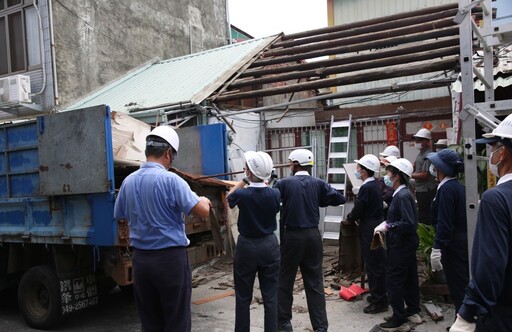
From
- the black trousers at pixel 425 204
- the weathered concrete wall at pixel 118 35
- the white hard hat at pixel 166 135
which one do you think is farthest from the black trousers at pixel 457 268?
the weathered concrete wall at pixel 118 35

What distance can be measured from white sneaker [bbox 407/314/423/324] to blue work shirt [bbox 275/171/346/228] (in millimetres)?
1500

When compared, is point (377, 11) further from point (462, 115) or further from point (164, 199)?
point (164, 199)

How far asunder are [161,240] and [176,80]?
8.27 meters

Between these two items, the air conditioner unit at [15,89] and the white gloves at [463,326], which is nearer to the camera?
the white gloves at [463,326]

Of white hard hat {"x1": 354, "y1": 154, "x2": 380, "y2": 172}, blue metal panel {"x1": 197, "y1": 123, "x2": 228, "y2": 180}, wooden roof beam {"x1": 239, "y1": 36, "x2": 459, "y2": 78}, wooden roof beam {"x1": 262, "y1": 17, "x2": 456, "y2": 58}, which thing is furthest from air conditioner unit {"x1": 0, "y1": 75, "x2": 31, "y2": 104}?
white hard hat {"x1": 354, "y1": 154, "x2": 380, "y2": 172}

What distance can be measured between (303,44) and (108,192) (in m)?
7.17

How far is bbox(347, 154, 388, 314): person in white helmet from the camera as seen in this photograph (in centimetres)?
557

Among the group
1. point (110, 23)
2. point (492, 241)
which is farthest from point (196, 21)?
point (492, 241)

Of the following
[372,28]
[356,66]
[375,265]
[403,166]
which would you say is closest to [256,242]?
[403,166]

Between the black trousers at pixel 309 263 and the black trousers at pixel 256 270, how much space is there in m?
0.42

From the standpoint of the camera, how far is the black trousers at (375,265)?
5.57m

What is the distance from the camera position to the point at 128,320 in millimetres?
5734

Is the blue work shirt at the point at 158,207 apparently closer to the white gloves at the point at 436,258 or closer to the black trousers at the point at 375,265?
the white gloves at the point at 436,258

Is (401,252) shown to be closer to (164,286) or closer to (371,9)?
(164,286)
